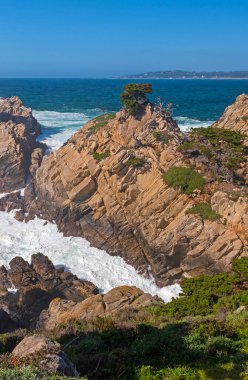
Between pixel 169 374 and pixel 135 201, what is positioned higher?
pixel 169 374

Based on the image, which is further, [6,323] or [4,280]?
[4,280]

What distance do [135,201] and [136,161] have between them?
3.29 m

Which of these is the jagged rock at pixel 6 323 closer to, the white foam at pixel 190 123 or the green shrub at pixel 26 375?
the green shrub at pixel 26 375

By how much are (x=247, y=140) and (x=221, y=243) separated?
1549cm

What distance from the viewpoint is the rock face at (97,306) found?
19.5 meters

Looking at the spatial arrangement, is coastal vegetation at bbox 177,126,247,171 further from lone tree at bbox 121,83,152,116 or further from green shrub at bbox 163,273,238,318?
green shrub at bbox 163,273,238,318

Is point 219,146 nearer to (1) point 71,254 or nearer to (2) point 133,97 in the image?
(2) point 133,97

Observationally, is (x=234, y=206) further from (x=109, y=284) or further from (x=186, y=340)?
(x=186, y=340)

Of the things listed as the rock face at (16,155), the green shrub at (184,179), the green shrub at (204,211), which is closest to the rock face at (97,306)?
the green shrub at (204,211)

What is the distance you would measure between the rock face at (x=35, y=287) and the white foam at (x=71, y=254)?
1.82 m

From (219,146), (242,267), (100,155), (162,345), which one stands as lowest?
(242,267)

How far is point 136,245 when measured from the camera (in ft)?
94.6

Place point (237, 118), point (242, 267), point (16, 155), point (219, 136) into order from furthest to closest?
point (237, 118)
point (16, 155)
point (219, 136)
point (242, 267)

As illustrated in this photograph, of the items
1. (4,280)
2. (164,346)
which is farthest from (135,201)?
(164,346)
